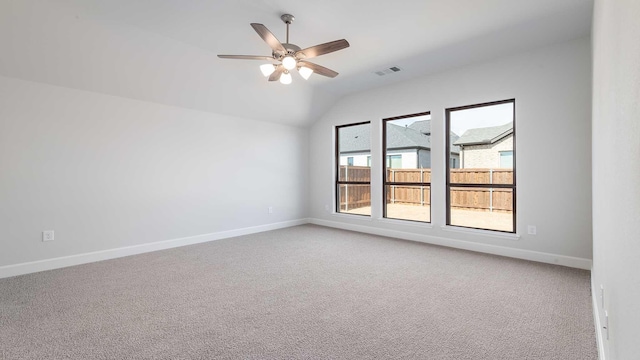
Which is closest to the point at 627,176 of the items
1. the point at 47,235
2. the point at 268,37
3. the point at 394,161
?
the point at 268,37

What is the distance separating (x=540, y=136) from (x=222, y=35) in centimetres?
424

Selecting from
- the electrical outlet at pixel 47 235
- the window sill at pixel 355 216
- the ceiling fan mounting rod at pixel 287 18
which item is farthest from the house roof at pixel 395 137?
the electrical outlet at pixel 47 235

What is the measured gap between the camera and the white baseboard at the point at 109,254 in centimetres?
341

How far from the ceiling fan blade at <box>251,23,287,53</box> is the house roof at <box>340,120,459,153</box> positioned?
303 cm

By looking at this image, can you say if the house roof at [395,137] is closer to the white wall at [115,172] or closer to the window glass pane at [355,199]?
the window glass pane at [355,199]

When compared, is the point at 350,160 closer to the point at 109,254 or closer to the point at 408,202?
the point at 408,202

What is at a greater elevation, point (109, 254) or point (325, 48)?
point (325, 48)

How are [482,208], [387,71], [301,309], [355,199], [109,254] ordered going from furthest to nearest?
[355,199], [387,71], [482,208], [109,254], [301,309]

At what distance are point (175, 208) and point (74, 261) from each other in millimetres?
1404

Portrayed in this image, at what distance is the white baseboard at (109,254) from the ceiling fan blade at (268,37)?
11.3ft

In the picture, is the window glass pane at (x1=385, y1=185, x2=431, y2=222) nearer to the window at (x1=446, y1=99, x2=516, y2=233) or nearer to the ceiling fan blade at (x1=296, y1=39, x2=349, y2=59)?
the window at (x1=446, y1=99, x2=516, y2=233)

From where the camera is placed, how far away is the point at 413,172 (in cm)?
528

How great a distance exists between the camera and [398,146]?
17.9 ft

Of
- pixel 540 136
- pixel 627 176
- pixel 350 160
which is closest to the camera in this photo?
pixel 627 176
